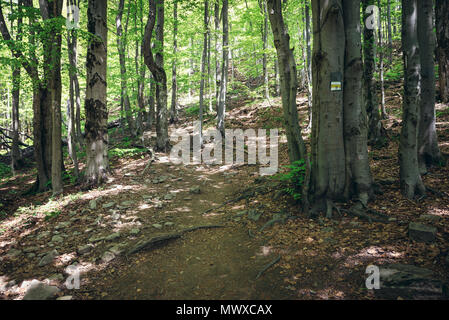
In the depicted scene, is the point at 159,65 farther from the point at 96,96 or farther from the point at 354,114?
the point at 354,114

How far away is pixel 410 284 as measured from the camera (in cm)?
273

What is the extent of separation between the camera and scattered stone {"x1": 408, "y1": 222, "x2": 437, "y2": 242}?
342 cm

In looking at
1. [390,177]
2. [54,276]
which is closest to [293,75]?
[390,177]

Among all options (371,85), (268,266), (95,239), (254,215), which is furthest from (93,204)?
(371,85)

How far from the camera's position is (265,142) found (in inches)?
520

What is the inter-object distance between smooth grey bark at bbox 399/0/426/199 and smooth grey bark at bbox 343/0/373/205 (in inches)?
27.6

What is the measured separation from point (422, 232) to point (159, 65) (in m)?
11.9

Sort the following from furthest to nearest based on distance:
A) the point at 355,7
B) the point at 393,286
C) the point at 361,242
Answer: the point at 355,7
the point at 361,242
the point at 393,286

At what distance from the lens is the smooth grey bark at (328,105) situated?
454 cm

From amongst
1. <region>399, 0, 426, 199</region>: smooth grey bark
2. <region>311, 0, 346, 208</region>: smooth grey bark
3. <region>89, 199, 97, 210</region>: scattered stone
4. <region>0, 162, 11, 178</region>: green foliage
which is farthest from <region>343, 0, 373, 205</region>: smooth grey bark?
<region>0, 162, 11, 178</region>: green foliage

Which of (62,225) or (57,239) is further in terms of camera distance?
(62,225)
